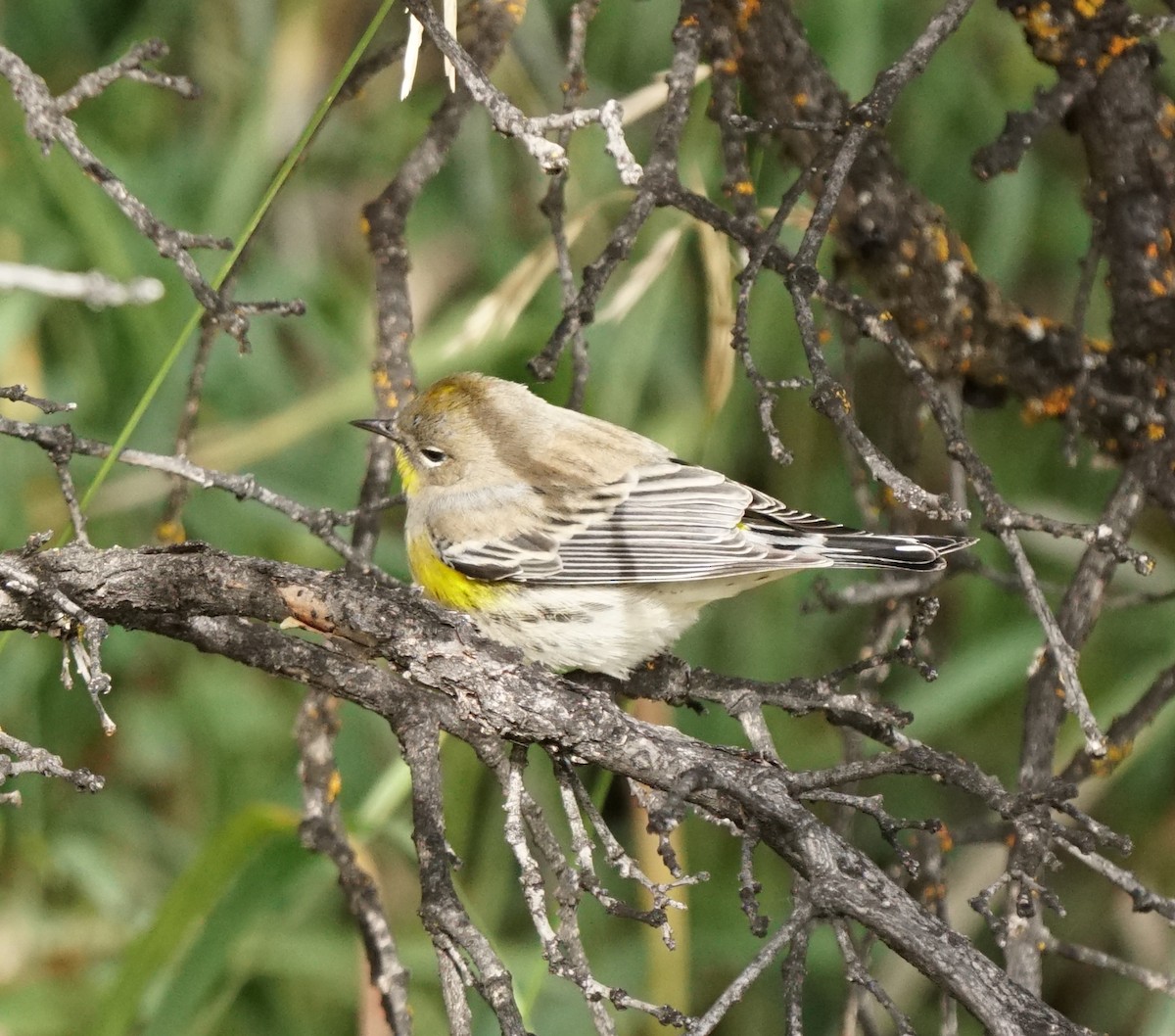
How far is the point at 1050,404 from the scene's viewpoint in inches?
126

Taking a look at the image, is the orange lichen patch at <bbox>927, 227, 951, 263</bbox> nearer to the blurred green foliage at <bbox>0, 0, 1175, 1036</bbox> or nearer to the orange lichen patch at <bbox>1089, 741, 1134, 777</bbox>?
the blurred green foliage at <bbox>0, 0, 1175, 1036</bbox>

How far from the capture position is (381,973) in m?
2.21

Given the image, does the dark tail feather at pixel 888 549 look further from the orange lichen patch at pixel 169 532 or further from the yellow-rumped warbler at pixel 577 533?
the orange lichen patch at pixel 169 532

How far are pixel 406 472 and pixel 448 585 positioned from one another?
1.51 feet

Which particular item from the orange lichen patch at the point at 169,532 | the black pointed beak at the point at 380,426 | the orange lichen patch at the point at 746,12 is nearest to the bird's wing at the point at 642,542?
the black pointed beak at the point at 380,426

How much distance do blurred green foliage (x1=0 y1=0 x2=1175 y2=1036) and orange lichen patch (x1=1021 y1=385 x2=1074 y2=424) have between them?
954mm

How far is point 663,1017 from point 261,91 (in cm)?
401

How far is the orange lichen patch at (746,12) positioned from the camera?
296 cm

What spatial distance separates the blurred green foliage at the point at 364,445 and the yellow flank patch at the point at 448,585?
49cm

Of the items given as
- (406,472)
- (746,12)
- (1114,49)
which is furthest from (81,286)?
(1114,49)

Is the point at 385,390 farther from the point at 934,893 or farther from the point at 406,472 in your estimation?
the point at 934,893

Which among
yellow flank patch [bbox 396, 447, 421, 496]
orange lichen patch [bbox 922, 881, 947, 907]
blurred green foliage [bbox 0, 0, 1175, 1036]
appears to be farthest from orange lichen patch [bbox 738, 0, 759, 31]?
orange lichen patch [bbox 922, 881, 947, 907]

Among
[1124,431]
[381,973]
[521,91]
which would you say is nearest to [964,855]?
[1124,431]

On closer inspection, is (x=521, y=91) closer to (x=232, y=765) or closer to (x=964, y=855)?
(x=232, y=765)
